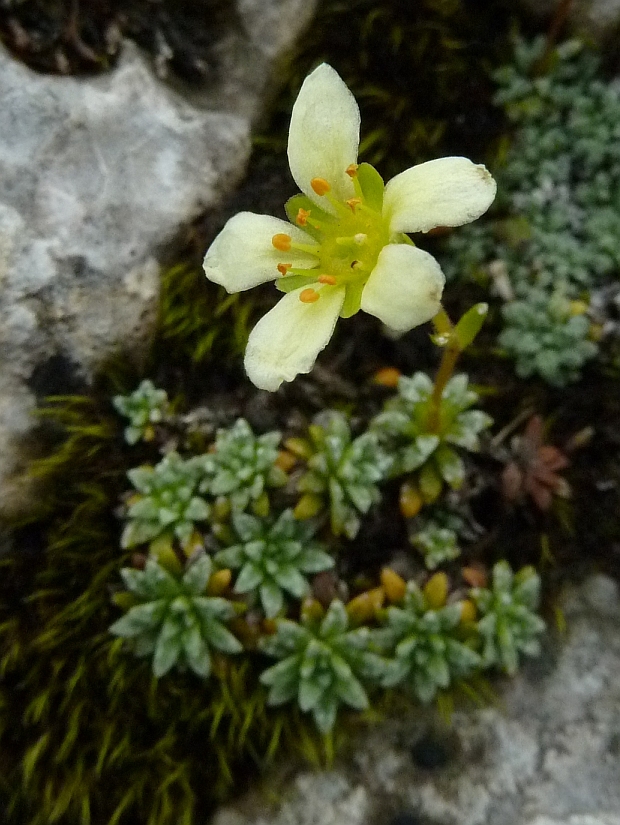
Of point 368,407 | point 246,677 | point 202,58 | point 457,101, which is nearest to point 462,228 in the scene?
point 457,101

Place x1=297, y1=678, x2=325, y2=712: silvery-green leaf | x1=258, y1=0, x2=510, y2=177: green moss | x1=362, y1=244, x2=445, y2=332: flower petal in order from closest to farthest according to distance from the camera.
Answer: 1. x1=362, y1=244, x2=445, y2=332: flower petal
2. x1=297, y1=678, x2=325, y2=712: silvery-green leaf
3. x1=258, y1=0, x2=510, y2=177: green moss

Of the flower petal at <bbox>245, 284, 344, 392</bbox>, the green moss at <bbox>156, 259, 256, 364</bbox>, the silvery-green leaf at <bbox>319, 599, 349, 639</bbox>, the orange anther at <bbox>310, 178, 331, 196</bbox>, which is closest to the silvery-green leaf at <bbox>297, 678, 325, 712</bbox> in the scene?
the silvery-green leaf at <bbox>319, 599, 349, 639</bbox>

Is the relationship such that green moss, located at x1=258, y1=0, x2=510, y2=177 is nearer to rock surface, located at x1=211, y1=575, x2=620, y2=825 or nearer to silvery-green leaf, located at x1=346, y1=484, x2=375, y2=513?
silvery-green leaf, located at x1=346, y1=484, x2=375, y2=513

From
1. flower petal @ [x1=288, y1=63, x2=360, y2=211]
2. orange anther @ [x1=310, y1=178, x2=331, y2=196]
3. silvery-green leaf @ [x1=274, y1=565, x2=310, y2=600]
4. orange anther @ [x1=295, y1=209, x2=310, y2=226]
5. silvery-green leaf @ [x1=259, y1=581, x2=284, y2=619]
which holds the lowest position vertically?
silvery-green leaf @ [x1=259, y1=581, x2=284, y2=619]

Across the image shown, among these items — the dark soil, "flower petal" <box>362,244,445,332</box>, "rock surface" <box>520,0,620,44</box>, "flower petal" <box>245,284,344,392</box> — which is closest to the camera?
"flower petal" <box>362,244,445,332</box>

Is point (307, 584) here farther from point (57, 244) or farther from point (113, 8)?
point (113, 8)

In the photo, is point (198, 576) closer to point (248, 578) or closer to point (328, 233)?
point (248, 578)
